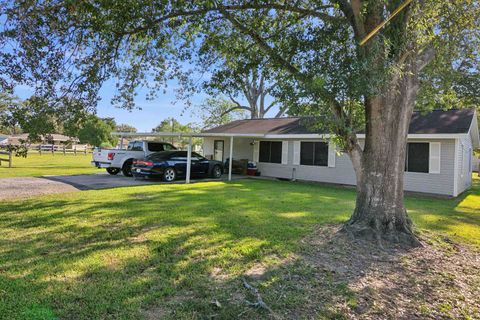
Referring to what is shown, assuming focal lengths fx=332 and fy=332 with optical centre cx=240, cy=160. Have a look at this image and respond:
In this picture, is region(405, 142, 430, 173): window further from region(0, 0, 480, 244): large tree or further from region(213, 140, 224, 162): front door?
region(213, 140, 224, 162): front door

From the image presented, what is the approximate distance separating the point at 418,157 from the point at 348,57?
9.51 metres

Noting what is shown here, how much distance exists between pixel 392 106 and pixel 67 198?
827 centimetres

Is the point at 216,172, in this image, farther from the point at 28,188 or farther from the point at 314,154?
the point at 28,188

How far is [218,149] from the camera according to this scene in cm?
2092

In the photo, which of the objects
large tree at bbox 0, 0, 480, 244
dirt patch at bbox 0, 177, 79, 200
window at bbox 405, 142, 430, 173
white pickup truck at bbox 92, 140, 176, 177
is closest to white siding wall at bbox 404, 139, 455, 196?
window at bbox 405, 142, 430, 173

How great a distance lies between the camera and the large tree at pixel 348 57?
5.11 metres

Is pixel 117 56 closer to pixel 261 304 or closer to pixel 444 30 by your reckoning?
pixel 261 304

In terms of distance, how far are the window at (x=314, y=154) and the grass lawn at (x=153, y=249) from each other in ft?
20.6

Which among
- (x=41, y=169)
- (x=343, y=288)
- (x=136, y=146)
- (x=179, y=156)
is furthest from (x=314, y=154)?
(x=41, y=169)

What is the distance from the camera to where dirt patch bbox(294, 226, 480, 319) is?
3418 millimetres

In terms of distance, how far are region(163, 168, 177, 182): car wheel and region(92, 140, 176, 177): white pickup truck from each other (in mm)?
1860

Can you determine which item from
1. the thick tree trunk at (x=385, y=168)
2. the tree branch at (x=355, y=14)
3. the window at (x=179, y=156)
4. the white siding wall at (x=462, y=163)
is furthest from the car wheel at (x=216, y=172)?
the tree branch at (x=355, y=14)

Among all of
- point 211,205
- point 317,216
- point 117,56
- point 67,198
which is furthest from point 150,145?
point 317,216

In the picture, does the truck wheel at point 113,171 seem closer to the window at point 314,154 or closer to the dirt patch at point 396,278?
the window at point 314,154
